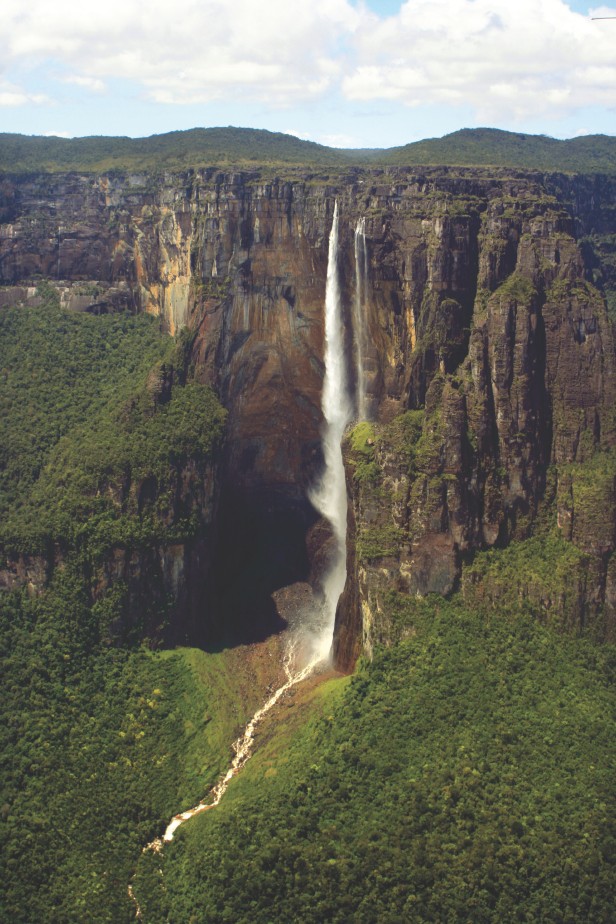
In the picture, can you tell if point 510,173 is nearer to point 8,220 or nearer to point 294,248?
point 294,248

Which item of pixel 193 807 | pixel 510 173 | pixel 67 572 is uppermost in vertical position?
pixel 510 173

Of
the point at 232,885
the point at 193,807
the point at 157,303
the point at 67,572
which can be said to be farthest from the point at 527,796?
the point at 157,303

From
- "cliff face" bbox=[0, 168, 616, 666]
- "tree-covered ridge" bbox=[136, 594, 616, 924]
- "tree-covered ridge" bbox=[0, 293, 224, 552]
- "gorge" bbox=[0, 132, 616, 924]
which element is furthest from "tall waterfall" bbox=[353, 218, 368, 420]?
"tree-covered ridge" bbox=[136, 594, 616, 924]

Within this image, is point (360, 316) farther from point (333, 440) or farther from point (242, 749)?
point (242, 749)

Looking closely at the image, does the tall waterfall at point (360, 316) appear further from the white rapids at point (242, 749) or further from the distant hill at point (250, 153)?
the white rapids at point (242, 749)

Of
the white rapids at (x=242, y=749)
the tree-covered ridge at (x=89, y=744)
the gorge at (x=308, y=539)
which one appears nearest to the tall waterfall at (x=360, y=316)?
the gorge at (x=308, y=539)

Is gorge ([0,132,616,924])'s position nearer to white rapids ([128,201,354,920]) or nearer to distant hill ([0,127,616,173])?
white rapids ([128,201,354,920])
